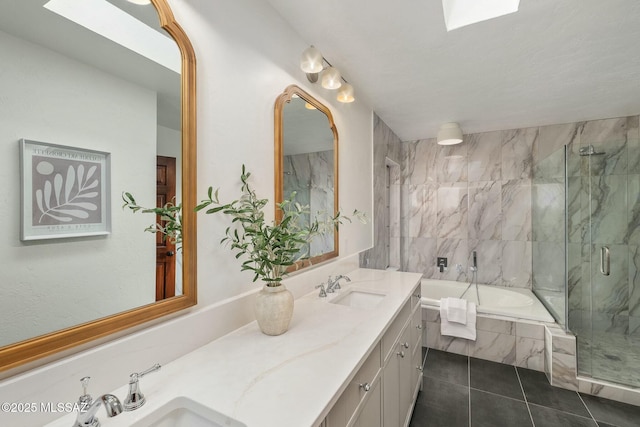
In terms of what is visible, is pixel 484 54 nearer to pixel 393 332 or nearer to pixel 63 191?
pixel 393 332

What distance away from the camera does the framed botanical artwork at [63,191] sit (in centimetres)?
62

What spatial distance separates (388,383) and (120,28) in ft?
5.54

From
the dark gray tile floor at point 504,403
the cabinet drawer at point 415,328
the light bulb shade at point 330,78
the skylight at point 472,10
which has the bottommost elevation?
the dark gray tile floor at point 504,403

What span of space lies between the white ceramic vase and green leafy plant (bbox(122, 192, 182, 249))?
363 mm

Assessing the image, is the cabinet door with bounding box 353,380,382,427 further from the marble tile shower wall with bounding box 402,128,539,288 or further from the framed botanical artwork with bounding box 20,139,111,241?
the marble tile shower wall with bounding box 402,128,539,288

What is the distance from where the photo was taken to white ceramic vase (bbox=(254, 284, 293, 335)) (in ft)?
3.42

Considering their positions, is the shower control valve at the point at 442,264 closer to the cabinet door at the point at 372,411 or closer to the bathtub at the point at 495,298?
the bathtub at the point at 495,298

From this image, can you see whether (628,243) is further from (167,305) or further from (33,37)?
(33,37)

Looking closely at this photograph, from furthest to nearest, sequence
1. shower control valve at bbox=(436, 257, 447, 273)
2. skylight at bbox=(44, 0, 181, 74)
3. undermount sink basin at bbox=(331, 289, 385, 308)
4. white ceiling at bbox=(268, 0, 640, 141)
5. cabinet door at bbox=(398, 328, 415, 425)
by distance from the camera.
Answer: shower control valve at bbox=(436, 257, 447, 273) → undermount sink basin at bbox=(331, 289, 385, 308) → cabinet door at bbox=(398, 328, 415, 425) → white ceiling at bbox=(268, 0, 640, 141) → skylight at bbox=(44, 0, 181, 74)

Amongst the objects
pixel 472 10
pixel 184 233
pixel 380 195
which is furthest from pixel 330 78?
pixel 380 195

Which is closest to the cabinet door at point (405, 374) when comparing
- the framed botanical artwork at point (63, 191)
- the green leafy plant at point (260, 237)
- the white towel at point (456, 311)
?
the green leafy plant at point (260, 237)

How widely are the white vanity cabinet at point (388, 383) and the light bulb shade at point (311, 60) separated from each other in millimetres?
1403

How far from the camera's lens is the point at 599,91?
91.3 inches

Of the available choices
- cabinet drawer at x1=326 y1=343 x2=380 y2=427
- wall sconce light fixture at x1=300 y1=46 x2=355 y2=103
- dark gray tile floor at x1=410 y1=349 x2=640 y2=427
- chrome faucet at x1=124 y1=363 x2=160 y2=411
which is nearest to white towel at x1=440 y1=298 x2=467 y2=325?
dark gray tile floor at x1=410 y1=349 x2=640 y2=427
